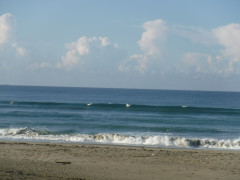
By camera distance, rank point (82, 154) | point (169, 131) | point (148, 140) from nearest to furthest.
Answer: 1. point (82, 154)
2. point (148, 140)
3. point (169, 131)

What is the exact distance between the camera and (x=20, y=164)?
12023 mm

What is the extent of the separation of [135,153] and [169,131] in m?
10.6

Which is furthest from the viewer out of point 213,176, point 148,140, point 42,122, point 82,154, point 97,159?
point 42,122

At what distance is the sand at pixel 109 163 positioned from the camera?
36.2 ft

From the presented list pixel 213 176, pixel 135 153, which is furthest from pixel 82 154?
pixel 213 176

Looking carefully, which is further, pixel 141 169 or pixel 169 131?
pixel 169 131

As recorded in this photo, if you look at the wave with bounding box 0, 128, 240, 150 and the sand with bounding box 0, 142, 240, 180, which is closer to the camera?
the sand with bounding box 0, 142, 240, 180

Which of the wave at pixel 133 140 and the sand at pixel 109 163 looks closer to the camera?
the sand at pixel 109 163

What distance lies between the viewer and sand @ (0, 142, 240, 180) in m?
11.0

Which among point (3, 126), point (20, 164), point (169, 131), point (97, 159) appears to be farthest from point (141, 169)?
point (3, 126)

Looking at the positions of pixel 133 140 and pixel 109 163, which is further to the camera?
pixel 133 140

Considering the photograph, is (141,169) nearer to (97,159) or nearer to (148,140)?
(97,159)

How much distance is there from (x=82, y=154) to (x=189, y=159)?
4.72m

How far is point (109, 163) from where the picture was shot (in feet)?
43.1
